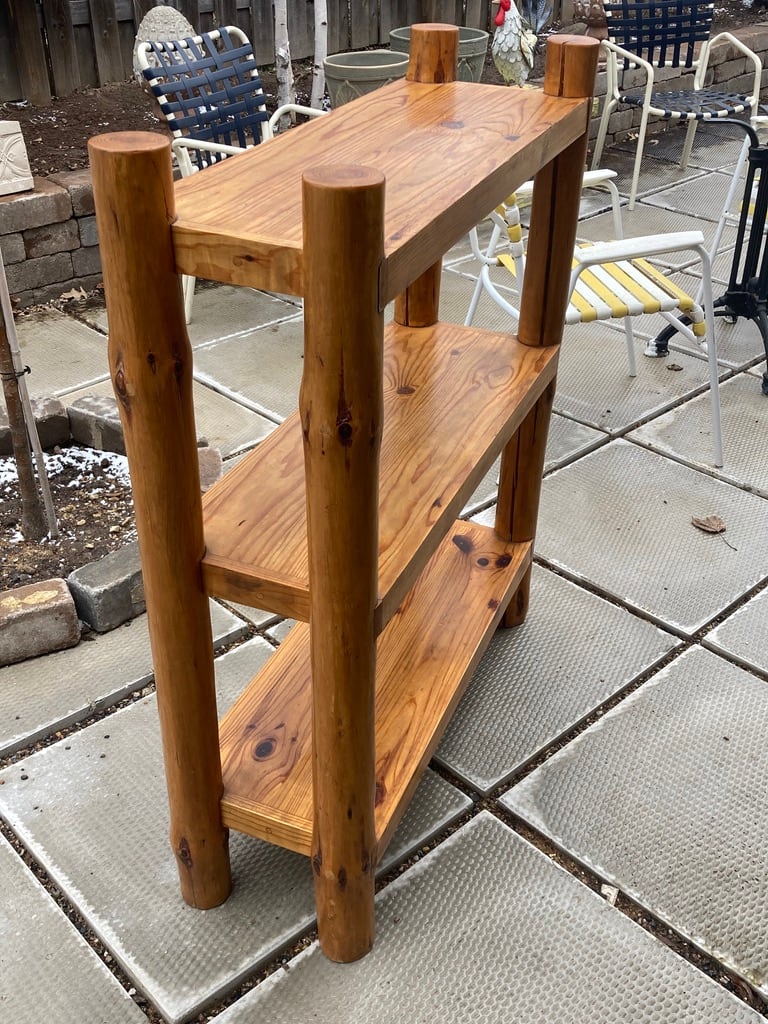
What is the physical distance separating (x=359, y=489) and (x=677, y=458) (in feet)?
7.42

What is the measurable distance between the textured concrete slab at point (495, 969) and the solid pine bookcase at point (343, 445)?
0.08 meters

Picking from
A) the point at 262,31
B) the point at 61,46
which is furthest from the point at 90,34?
the point at 262,31

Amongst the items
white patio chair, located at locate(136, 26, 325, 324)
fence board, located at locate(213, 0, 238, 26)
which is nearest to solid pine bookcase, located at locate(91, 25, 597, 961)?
white patio chair, located at locate(136, 26, 325, 324)

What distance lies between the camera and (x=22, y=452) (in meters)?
2.49

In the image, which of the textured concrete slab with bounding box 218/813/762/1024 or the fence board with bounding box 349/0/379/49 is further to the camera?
the fence board with bounding box 349/0/379/49

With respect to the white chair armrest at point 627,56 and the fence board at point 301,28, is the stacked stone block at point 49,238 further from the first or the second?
the white chair armrest at point 627,56

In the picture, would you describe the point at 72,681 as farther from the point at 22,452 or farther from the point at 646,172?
the point at 646,172

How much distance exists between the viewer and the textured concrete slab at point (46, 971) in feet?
5.24

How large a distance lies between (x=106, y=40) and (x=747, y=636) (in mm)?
5221

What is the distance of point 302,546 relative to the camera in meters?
1.49

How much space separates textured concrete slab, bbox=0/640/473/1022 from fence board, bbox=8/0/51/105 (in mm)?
4625

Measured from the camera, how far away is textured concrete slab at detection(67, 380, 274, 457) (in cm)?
326

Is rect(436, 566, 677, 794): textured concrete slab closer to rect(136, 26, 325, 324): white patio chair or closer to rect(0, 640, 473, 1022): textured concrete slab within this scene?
rect(0, 640, 473, 1022): textured concrete slab

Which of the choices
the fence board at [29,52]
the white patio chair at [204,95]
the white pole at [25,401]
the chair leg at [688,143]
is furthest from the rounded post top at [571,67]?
the fence board at [29,52]
